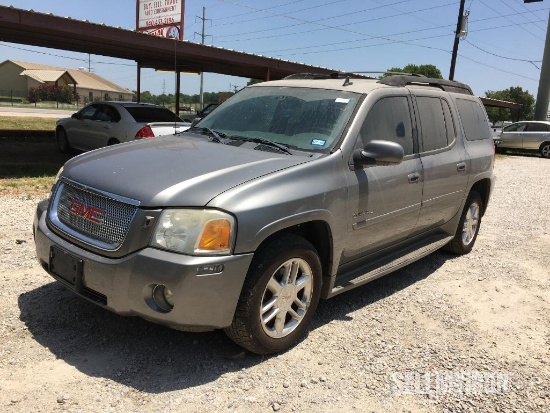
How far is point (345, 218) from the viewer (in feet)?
11.7

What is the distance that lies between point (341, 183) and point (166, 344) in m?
1.65

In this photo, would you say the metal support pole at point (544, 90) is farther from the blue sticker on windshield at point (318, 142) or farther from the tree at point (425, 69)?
the blue sticker on windshield at point (318, 142)

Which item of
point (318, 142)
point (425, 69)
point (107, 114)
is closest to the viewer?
point (318, 142)

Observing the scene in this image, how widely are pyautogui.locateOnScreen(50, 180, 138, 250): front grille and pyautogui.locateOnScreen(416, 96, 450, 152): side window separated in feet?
9.34

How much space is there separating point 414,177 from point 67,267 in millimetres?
2852

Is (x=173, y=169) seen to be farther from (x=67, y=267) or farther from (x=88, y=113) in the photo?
(x=88, y=113)

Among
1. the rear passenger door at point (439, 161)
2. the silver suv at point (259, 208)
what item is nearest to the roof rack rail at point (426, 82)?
the silver suv at point (259, 208)

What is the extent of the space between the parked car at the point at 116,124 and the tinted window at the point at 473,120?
5.32 m

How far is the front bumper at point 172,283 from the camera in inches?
108

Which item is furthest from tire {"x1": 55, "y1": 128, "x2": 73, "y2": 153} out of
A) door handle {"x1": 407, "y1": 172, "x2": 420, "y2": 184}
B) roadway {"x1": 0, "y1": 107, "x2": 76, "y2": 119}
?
roadway {"x1": 0, "y1": 107, "x2": 76, "y2": 119}

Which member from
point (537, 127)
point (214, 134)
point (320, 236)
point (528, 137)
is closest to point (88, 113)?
point (214, 134)

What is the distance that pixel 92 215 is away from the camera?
3.08 metres

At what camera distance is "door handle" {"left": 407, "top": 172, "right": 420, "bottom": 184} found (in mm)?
4216

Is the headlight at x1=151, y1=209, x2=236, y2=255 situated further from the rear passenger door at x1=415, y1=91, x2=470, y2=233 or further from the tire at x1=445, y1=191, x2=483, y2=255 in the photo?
the tire at x1=445, y1=191, x2=483, y2=255
